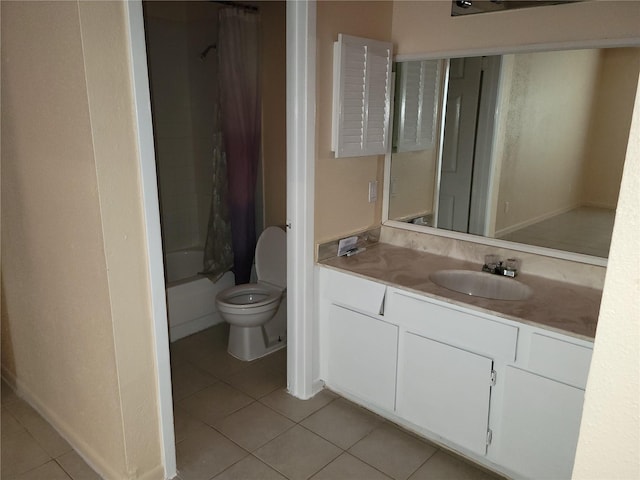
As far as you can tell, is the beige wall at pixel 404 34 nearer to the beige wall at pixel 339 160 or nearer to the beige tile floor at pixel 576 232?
the beige wall at pixel 339 160

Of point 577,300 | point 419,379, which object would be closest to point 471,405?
point 419,379

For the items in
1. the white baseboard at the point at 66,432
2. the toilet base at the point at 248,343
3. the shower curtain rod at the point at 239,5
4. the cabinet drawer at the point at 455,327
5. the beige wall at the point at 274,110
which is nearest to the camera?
the cabinet drawer at the point at 455,327

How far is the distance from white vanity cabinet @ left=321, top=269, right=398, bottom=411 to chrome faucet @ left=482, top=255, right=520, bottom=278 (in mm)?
522

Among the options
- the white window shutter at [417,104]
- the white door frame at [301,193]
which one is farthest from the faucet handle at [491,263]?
the white door frame at [301,193]

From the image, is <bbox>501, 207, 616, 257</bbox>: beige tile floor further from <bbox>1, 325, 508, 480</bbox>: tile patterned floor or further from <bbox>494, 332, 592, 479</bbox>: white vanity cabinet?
<bbox>1, 325, 508, 480</bbox>: tile patterned floor

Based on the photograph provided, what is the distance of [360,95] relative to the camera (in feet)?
8.06

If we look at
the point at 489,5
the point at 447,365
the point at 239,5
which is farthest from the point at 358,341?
the point at 239,5

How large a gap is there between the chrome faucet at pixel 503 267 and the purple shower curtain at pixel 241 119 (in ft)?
5.84

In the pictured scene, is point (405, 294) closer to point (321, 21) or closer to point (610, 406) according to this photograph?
point (321, 21)

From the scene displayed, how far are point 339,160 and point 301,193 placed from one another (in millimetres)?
312

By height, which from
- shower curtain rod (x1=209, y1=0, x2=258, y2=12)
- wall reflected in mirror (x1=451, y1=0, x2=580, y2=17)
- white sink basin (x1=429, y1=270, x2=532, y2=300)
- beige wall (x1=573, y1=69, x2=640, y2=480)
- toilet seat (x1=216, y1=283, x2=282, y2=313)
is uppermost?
shower curtain rod (x1=209, y1=0, x2=258, y2=12)

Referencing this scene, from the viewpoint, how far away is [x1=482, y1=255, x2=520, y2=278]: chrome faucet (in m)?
2.29

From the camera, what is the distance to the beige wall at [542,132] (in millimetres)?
2113

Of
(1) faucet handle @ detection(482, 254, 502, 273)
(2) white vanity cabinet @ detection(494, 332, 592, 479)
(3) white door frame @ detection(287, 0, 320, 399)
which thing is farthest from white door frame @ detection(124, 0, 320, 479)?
(2) white vanity cabinet @ detection(494, 332, 592, 479)
